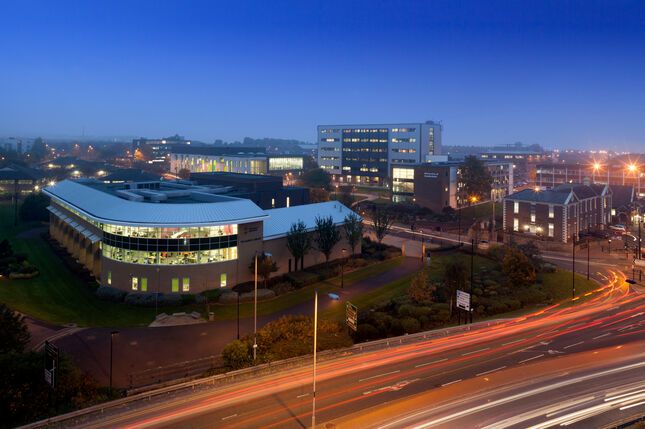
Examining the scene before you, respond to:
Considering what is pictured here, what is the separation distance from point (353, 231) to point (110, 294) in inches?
1274

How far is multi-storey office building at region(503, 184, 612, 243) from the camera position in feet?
272

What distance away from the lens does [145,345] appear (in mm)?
39062

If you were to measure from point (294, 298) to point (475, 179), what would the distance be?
79268mm

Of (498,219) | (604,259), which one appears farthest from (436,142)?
(604,259)

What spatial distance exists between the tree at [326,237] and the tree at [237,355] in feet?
99.7

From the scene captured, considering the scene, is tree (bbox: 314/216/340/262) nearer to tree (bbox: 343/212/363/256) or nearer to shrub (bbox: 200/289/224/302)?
tree (bbox: 343/212/363/256)

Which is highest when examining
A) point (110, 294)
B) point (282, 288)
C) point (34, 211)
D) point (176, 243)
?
point (34, 211)

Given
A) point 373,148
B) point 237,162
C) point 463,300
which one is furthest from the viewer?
point 237,162

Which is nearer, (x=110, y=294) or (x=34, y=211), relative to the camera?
(x=110, y=294)

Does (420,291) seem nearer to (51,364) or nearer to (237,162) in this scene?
(51,364)

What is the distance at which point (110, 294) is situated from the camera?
50.6 m

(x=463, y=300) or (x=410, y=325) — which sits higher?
(x=463, y=300)

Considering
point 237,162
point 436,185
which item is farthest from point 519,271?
point 237,162

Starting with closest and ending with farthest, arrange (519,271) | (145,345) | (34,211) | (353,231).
Answer: (145,345) < (519,271) < (353,231) < (34,211)
